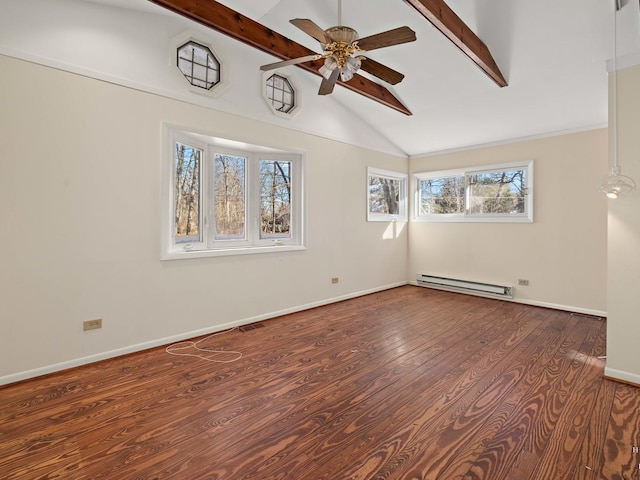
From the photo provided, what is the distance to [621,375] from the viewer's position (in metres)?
2.45

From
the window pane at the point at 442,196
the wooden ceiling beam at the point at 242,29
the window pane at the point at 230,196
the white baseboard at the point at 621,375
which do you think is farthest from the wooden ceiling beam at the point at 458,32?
the white baseboard at the point at 621,375

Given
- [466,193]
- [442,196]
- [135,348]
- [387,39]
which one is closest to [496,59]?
[387,39]

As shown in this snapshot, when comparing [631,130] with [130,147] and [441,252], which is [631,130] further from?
[130,147]

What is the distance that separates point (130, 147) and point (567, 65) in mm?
4373

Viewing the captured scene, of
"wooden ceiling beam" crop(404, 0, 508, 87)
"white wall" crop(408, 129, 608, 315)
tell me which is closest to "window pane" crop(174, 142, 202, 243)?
"wooden ceiling beam" crop(404, 0, 508, 87)

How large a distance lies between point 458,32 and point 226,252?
3136 mm

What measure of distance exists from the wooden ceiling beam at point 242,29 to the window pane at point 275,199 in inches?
53.0

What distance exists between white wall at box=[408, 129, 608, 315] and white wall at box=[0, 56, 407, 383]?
355 cm

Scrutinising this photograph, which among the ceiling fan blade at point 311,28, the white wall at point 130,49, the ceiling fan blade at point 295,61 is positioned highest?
the white wall at point 130,49

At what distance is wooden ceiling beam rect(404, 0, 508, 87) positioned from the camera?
2.49 metres

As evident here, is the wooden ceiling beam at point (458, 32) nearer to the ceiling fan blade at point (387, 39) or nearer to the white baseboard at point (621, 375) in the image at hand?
the ceiling fan blade at point (387, 39)

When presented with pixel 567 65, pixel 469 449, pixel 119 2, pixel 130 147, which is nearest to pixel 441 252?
pixel 567 65

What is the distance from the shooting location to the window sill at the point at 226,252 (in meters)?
3.24

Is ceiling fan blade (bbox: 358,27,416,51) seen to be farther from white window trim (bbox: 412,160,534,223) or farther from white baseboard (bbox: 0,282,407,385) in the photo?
white window trim (bbox: 412,160,534,223)
